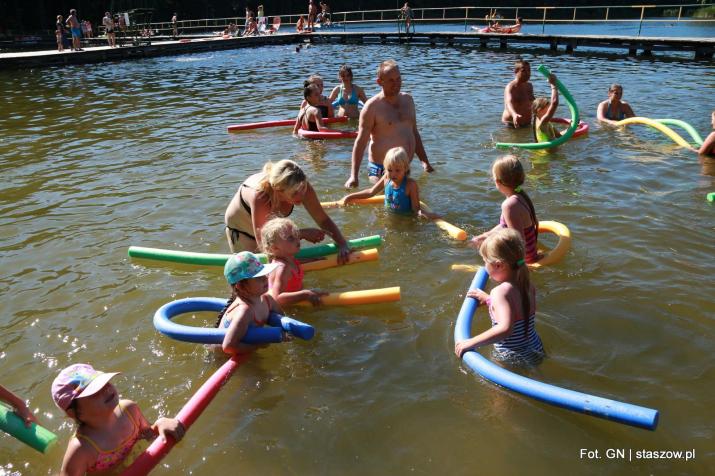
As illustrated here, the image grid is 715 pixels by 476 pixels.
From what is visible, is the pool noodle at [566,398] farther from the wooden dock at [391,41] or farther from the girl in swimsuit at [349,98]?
the wooden dock at [391,41]

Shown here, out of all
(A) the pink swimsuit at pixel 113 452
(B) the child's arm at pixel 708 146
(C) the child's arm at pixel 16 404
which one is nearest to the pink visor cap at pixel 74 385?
(A) the pink swimsuit at pixel 113 452

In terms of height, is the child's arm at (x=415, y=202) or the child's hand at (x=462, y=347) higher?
the child's arm at (x=415, y=202)

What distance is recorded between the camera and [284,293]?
4.69m

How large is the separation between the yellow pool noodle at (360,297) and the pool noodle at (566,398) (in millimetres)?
846

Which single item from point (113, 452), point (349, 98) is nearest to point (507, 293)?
point (113, 452)

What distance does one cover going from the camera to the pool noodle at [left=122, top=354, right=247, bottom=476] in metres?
3.02

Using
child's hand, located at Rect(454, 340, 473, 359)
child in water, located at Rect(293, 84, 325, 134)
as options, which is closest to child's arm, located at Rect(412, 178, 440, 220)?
child's hand, located at Rect(454, 340, 473, 359)

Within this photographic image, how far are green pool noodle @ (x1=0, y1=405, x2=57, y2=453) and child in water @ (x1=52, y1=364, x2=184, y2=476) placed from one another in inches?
9.4

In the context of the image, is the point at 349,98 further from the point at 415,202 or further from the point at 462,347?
the point at 462,347

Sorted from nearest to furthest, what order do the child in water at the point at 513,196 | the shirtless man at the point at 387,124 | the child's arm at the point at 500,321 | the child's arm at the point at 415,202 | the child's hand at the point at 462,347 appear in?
the child's arm at the point at 500,321 → the child's hand at the point at 462,347 → the child in water at the point at 513,196 → the child's arm at the point at 415,202 → the shirtless man at the point at 387,124

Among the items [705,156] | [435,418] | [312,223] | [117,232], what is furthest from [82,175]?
[705,156]

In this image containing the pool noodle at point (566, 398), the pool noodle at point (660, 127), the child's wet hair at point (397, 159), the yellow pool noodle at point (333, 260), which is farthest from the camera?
the pool noodle at point (660, 127)

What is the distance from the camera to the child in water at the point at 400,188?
6238 millimetres

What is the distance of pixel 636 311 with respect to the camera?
473 centimetres
